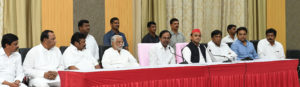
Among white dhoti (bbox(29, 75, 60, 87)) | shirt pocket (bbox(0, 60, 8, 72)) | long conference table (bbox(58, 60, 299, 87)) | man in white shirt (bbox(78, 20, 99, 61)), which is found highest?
man in white shirt (bbox(78, 20, 99, 61))

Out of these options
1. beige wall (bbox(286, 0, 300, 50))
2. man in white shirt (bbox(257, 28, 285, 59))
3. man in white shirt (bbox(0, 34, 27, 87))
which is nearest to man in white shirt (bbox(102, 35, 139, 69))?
man in white shirt (bbox(0, 34, 27, 87))

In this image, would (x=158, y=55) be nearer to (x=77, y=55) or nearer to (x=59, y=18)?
(x=77, y=55)

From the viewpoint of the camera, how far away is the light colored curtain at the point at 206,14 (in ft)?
22.7

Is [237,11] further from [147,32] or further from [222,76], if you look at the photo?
[222,76]

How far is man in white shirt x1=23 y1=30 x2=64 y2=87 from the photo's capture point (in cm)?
425

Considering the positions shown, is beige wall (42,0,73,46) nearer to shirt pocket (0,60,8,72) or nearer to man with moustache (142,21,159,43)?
man with moustache (142,21,159,43)

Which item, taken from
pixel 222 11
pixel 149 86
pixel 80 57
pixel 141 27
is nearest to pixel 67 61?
pixel 80 57

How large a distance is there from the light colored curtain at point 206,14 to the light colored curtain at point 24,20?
72.6 inches

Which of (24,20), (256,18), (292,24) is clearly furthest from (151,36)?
(292,24)

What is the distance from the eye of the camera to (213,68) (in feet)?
12.9

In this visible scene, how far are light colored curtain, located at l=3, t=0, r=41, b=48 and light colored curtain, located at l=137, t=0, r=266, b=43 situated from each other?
1844 millimetres

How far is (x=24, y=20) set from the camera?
5527 mm

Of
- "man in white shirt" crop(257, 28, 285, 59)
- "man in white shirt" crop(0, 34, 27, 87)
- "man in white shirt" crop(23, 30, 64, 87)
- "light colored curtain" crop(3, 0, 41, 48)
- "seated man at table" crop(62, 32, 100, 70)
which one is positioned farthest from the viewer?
"man in white shirt" crop(257, 28, 285, 59)

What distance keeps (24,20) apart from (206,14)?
12.2 ft
